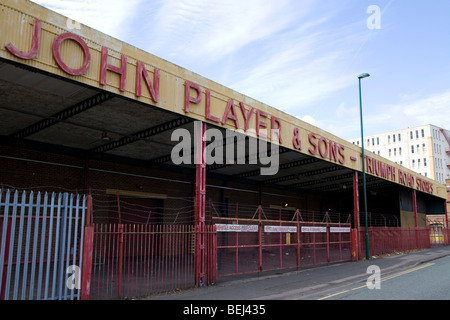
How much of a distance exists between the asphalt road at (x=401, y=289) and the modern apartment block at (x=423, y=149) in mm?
87596

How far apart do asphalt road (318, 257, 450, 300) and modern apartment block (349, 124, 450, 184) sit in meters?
87.6

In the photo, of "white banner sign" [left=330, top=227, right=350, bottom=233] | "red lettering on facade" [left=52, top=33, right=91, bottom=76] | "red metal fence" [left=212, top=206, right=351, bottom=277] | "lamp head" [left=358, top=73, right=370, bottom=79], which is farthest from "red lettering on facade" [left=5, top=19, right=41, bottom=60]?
"lamp head" [left=358, top=73, right=370, bottom=79]

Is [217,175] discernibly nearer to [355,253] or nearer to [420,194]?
[355,253]

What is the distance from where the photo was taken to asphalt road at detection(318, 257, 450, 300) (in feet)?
32.5

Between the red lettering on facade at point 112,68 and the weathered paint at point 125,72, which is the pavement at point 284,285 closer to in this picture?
the weathered paint at point 125,72

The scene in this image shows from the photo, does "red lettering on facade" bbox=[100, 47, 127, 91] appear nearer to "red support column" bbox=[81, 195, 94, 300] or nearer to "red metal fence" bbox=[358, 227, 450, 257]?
"red support column" bbox=[81, 195, 94, 300]

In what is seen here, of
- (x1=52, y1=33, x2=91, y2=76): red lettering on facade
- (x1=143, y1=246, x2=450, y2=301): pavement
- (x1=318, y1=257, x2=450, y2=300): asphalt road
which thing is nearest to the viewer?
(x1=52, y1=33, x2=91, y2=76): red lettering on facade

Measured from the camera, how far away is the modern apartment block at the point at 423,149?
91.9 m

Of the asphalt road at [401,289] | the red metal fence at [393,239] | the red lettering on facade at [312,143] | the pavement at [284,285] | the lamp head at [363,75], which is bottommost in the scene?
the pavement at [284,285]

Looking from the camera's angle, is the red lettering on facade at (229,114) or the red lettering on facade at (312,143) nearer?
the red lettering on facade at (229,114)

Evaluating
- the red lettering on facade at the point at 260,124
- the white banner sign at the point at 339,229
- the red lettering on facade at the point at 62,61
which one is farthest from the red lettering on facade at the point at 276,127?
the red lettering on facade at the point at 62,61

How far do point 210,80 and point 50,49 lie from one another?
18.4 ft

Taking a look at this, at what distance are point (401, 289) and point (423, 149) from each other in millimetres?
93761

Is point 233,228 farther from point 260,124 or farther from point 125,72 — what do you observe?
point 125,72
